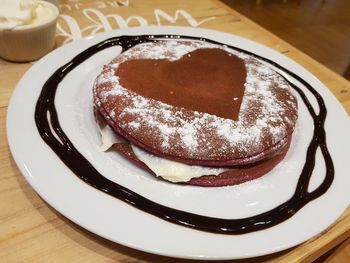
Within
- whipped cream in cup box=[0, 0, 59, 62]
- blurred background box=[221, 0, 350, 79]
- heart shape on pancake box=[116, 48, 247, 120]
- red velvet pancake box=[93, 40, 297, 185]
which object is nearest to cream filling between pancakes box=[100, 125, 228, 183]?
red velvet pancake box=[93, 40, 297, 185]

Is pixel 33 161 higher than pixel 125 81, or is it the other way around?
pixel 125 81

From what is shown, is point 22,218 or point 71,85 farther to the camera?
point 71,85

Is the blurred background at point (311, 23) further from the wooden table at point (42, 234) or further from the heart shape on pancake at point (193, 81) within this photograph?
the heart shape on pancake at point (193, 81)

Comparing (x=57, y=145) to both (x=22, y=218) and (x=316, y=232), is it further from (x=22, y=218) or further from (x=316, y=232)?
(x=316, y=232)

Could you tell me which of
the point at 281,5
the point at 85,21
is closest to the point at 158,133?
the point at 85,21

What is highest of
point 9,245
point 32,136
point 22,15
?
point 22,15

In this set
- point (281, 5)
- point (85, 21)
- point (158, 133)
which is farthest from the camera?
point (281, 5)

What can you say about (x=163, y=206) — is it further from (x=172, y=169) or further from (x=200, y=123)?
(x=200, y=123)
